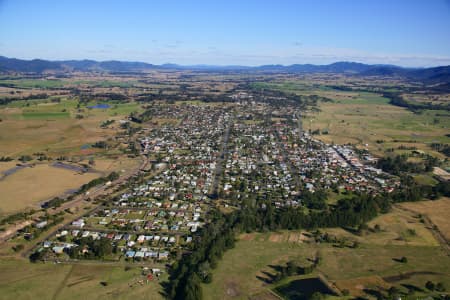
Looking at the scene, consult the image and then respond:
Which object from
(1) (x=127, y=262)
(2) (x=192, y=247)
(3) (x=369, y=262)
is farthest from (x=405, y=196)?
(1) (x=127, y=262)

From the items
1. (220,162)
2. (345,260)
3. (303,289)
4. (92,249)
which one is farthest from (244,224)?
(220,162)

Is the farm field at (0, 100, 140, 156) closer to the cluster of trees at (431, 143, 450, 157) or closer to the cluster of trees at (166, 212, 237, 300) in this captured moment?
the cluster of trees at (166, 212, 237, 300)

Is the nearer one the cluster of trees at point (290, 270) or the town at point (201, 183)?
the cluster of trees at point (290, 270)

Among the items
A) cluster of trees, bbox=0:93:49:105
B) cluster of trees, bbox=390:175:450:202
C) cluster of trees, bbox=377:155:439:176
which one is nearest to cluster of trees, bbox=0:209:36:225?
cluster of trees, bbox=390:175:450:202

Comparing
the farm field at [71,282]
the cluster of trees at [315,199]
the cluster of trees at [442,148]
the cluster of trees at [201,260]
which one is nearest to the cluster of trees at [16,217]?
the farm field at [71,282]

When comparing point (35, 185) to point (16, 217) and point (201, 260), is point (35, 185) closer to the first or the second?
point (16, 217)

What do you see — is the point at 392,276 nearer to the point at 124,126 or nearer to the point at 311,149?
the point at 311,149

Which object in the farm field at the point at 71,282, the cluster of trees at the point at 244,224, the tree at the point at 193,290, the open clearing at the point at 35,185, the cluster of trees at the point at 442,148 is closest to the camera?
the tree at the point at 193,290

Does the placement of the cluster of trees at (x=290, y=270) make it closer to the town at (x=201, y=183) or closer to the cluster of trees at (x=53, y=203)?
the town at (x=201, y=183)
